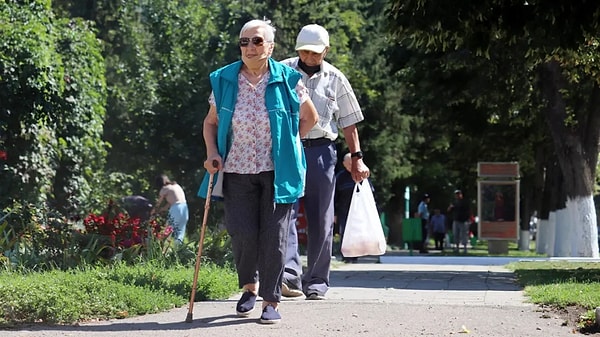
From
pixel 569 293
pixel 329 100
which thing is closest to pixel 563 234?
pixel 569 293

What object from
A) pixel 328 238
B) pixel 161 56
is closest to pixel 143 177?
pixel 161 56

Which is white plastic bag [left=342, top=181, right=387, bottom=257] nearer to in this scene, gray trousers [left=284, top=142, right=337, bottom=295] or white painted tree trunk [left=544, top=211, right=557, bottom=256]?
gray trousers [left=284, top=142, right=337, bottom=295]

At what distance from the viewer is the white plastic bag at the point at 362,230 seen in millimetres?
9242

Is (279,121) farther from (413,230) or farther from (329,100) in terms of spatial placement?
(413,230)

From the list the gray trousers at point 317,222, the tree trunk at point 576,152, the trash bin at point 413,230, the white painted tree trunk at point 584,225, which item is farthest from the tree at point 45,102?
the trash bin at point 413,230

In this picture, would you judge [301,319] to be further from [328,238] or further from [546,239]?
[546,239]

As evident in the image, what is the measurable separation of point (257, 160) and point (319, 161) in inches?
58.4

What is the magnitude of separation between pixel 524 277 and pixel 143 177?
101ft

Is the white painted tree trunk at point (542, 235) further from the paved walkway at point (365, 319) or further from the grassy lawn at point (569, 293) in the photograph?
the paved walkway at point (365, 319)

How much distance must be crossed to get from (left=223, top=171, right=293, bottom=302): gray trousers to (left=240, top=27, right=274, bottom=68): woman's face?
74cm

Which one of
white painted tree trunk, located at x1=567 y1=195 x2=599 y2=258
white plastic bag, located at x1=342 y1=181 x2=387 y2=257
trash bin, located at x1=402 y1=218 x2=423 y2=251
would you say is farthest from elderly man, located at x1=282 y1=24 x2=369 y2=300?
trash bin, located at x1=402 y1=218 x2=423 y2=251

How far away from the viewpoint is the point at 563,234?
25.0 meters

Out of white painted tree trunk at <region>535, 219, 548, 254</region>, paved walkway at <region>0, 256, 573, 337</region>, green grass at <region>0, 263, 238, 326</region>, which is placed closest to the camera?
paved walkway at <region>0, 256, 573, 337</region>

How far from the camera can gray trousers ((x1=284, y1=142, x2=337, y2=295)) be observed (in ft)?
29.9
